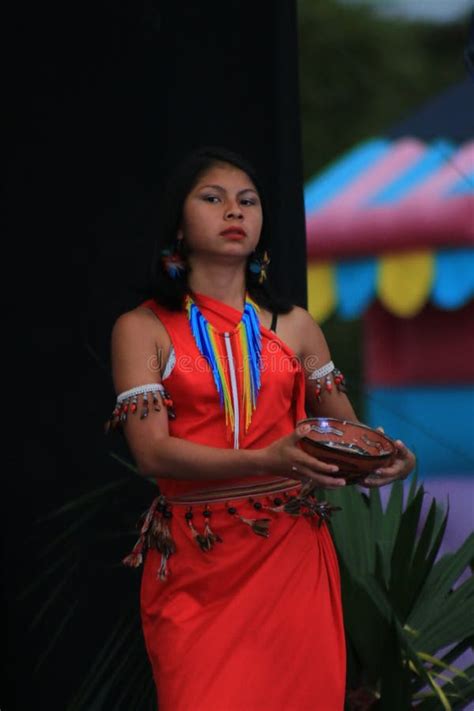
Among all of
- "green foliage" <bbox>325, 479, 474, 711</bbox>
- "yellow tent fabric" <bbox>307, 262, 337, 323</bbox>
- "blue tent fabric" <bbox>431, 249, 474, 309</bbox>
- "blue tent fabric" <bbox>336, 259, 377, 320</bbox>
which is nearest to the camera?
"green foliage" <bbox>325, 479, 474, 711</bbox>

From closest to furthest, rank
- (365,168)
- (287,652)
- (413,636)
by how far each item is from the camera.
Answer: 1. (287,652)
2. (413,636)
3. (365,168)

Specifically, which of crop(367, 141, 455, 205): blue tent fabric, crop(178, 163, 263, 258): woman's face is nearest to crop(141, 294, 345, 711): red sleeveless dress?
crop(178, 163, 263, 258): woman's face

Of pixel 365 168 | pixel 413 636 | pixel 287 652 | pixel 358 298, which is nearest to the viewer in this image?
pixel 287 652

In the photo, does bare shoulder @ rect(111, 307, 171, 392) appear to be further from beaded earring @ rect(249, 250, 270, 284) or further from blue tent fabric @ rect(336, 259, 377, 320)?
blue tent fabric @ rect(336, 259, 377, 320)

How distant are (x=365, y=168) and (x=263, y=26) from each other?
7.39 m

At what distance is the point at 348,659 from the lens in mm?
3395

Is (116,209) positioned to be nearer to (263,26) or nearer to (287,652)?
(263,26)

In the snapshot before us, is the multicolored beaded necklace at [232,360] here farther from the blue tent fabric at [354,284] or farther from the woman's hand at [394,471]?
the blue tent fabric at [354,284]

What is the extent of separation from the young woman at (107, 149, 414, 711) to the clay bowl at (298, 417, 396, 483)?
6 centimetres

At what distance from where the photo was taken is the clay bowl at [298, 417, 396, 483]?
7.40ft

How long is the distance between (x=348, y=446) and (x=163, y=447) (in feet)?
1.01

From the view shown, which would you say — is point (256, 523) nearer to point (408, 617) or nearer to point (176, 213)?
point (176, 213)

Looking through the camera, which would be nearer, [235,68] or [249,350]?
[249,350]

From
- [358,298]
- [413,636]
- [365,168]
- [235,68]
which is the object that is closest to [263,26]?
[235,68]
